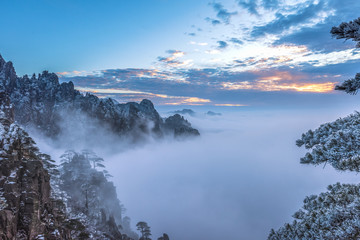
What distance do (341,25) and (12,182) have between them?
35.4 m

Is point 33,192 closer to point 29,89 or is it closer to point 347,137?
point 347,137

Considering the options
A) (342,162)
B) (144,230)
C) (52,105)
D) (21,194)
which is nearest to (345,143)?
(342,162)

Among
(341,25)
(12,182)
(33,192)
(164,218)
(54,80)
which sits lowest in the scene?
(164,218)

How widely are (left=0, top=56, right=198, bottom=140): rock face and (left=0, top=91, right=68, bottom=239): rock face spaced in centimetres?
12895

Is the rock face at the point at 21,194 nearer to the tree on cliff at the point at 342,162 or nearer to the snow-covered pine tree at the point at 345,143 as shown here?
the tree on cliff at the point at 342,162

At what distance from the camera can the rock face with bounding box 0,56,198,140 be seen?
13012cm


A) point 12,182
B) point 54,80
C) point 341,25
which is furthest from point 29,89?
point 341,25

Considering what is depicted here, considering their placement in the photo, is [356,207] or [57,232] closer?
[356,207]

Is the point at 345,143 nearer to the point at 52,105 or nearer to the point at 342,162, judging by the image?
the point at 342,162

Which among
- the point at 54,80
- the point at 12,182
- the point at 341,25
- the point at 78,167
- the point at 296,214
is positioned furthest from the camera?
the point at 54,80

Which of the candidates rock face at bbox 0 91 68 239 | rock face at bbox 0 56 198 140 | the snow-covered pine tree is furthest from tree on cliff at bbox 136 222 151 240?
rock face at bbox 0 56 198 140

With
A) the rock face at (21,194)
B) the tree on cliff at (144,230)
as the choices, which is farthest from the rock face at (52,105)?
the rock face at (21,194)

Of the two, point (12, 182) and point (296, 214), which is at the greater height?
point (296, 214)

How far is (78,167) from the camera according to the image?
264 ft
